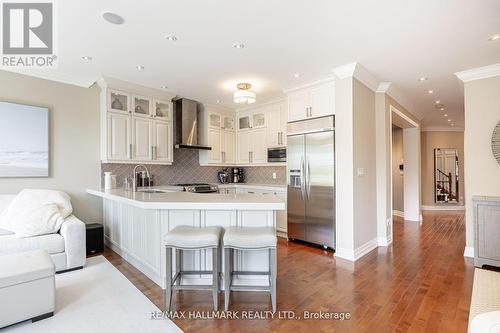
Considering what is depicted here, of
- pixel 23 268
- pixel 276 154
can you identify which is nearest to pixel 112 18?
pixel 23 268

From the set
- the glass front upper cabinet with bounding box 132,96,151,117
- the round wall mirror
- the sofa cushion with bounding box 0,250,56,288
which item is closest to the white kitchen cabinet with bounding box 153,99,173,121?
the glass front upper cabinet with bounding box 132,96,151,117

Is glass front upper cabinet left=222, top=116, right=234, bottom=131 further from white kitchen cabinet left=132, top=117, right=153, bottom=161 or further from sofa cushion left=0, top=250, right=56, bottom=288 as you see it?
sofa cushion left=0, top=250, right=56, bottom=288

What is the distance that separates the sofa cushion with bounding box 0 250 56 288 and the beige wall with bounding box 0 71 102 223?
1849mm

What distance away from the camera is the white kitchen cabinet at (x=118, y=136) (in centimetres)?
405

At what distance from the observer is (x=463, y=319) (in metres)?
2.10

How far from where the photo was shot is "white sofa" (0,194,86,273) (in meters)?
2.77

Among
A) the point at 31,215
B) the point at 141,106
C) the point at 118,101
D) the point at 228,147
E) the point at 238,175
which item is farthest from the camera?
the point at 238,175

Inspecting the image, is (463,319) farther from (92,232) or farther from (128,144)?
→ (128,144)

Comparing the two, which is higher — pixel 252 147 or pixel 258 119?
pixel 258 119

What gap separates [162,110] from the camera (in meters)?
4.73

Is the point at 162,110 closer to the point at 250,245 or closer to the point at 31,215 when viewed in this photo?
the point at 31,215

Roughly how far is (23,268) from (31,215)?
4.04ft

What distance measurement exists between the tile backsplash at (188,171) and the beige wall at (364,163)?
179cm

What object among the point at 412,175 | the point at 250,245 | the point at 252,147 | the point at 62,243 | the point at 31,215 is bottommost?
the point at 62,243
